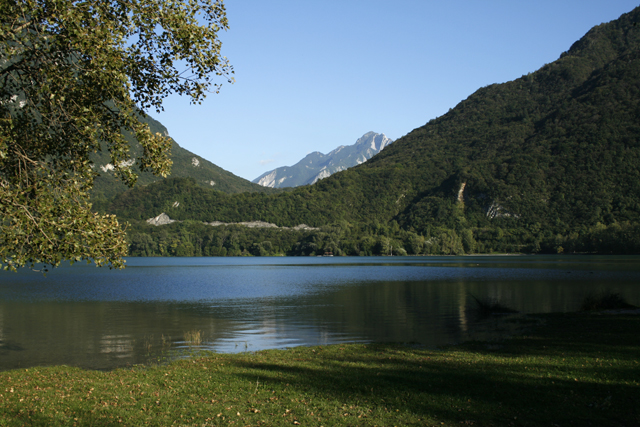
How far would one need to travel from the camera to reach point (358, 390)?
34.3 ft

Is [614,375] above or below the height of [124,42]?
below

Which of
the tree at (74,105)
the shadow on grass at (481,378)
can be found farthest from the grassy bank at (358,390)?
the tree at (74,105)

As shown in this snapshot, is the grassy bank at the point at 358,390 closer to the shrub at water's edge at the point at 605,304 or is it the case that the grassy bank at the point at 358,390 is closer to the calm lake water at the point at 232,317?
the calm lake water at the point at 232,317

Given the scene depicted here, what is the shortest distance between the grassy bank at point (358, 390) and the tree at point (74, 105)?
319cm

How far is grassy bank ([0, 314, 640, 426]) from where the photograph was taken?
28.3 ft

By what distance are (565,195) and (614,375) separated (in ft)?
530

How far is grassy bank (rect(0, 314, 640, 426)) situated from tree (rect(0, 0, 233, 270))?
319cm

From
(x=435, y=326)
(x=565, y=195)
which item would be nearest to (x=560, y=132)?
(x=565, y=195)

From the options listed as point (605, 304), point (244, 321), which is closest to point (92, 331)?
point (244, 321)

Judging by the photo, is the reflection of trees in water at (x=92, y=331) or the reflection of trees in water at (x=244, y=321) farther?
the reflection of trees in water at (x=244, y=321)

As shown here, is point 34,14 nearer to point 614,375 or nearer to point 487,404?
point 487,404

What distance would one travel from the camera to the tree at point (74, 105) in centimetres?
1002

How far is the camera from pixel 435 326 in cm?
2386

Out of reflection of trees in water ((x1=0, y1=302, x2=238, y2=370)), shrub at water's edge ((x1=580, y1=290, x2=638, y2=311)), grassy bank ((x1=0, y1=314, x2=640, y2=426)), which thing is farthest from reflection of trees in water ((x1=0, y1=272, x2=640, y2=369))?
grassy bank ((x1=0, y1=314, x2=640, y2=426))
